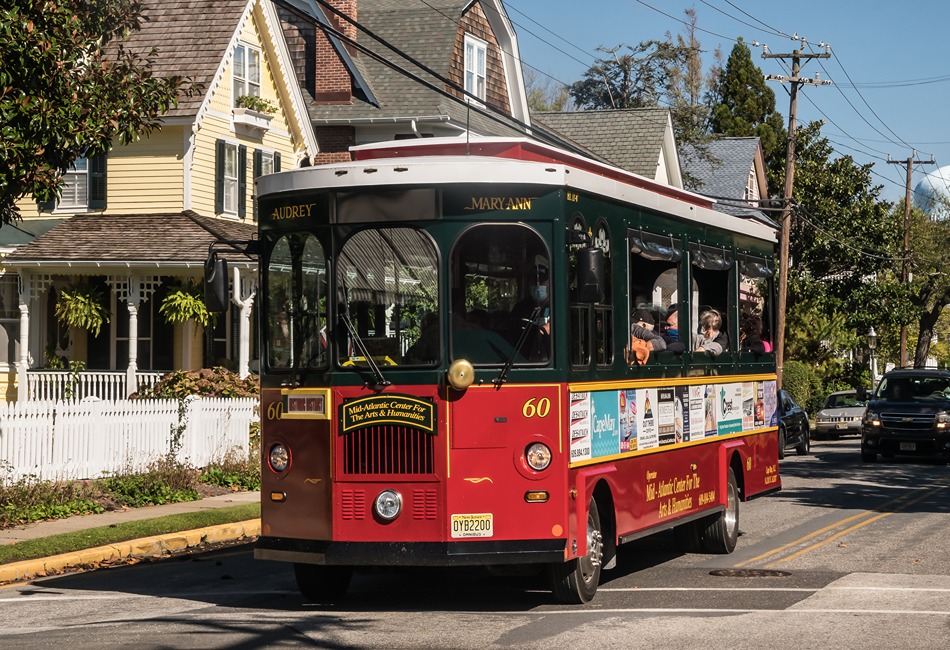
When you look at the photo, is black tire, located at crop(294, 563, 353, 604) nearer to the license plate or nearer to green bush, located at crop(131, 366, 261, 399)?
the license plate

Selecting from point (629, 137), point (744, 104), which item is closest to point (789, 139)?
point (629, 137)

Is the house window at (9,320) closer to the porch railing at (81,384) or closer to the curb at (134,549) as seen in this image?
the porch railing at (81,384)

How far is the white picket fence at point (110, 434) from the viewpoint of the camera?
19594 millimetres

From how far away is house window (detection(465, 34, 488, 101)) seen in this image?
40000mm

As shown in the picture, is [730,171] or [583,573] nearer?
[583,573]

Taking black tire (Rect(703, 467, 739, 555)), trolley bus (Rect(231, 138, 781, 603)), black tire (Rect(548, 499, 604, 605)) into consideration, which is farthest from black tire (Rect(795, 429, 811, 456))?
black tire (Rect(548, 499, 604, 605))

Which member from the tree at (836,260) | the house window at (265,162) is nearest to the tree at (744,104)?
the tree at (836,260)

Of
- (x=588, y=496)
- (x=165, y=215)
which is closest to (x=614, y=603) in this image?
(x=588, y=496)

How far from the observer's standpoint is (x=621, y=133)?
5012 cm

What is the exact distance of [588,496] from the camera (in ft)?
36.7

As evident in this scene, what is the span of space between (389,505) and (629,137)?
4023 centimetres

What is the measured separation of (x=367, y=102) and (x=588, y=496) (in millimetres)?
28490

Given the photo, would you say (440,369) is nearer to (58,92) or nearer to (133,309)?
(58,92)

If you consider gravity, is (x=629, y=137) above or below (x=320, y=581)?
above
